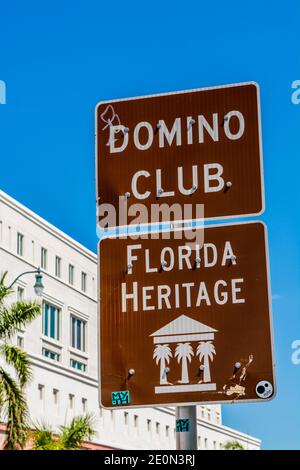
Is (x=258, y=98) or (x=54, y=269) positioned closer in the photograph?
(x=258, y=98)

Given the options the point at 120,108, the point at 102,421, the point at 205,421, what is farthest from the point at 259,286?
the point at 205,421

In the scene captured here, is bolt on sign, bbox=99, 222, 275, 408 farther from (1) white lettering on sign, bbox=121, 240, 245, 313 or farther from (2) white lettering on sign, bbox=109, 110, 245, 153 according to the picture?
(2) white lettering on sign, bbox=109, 110, 245, 153

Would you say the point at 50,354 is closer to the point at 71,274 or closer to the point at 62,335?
the point at 62,335

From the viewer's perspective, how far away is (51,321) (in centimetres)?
7338

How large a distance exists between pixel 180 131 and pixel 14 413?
93.6ft

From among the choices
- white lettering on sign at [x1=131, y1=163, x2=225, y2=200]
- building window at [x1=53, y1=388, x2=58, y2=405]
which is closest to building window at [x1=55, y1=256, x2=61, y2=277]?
building window at [x1=53, y1=388, x2=58, y2=405]

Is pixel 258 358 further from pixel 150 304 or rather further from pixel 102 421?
pixel 102 421

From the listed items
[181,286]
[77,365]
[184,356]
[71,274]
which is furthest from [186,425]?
[71,274]

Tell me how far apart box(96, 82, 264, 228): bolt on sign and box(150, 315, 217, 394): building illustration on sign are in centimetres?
79

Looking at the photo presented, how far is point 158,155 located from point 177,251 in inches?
29.9
